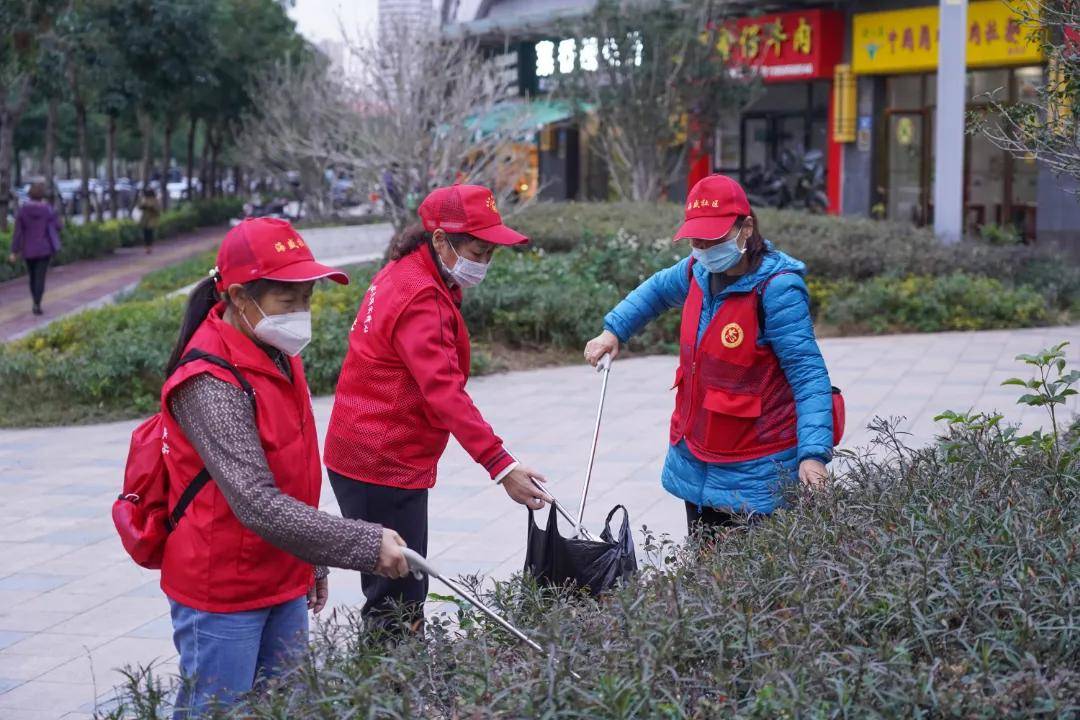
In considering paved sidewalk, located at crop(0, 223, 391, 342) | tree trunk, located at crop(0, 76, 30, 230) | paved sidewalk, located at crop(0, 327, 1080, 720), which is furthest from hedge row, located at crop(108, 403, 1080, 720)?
tree trunk, located at crop(0, 76, 30, 230)

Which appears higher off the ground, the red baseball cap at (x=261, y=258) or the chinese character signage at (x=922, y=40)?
the chinese character signage at (x=922, y=40)

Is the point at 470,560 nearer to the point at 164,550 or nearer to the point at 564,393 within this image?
the point at 164,550

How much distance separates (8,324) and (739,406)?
44.8ft

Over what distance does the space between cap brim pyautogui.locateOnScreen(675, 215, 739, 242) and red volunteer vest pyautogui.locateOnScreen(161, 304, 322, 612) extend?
1.49 metres

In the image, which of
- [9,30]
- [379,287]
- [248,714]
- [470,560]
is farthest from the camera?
[9,30]

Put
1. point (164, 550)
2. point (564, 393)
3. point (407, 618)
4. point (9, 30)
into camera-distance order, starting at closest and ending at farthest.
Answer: point (164, 550) → point (407, 618) → point (564, 393) → point (9, 30)

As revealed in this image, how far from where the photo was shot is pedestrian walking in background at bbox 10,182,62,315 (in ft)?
54.4

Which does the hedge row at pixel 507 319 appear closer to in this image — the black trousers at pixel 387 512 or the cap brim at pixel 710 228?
the black trousers at pixel 387 512

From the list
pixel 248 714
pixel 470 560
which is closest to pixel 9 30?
pixel 470 560

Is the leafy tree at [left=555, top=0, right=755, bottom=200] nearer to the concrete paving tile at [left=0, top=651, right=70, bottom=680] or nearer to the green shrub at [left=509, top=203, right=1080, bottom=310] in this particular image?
the green shrub at [left=509, top=203, right=1080, bottom=310]

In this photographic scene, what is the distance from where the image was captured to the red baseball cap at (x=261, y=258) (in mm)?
3160

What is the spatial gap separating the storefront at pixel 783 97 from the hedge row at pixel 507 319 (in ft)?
23.7

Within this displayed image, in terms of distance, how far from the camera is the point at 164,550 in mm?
3262

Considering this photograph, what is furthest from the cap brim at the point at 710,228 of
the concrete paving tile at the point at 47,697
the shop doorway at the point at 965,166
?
the shop doorway at the point at 965,166
